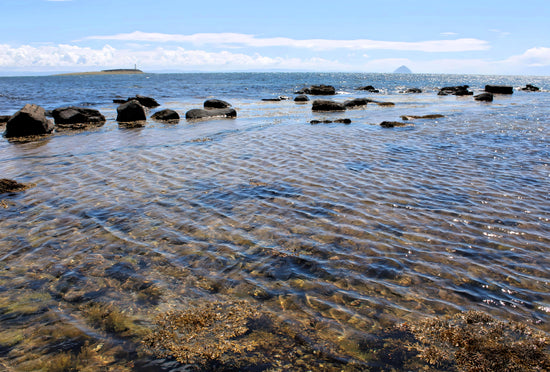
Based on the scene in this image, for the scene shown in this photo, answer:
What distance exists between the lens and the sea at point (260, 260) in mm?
4051

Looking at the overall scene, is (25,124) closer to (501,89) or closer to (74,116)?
(74,116)

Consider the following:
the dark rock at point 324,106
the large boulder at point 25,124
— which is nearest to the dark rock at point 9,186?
the large boulder at point 25,124

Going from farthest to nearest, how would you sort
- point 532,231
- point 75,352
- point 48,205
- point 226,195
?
point 226,195 < point 48,205 < point 532,231 < point 75,352

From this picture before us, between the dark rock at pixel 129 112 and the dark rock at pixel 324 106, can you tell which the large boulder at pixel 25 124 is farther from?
the dark rock at pixel 324 106

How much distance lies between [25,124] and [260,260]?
2042cm

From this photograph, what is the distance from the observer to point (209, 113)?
2777 centimetres

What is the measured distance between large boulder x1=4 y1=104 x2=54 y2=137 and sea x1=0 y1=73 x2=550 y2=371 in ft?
27.3

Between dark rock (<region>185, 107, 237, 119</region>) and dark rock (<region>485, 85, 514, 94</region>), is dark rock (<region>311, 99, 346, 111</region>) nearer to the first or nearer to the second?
dark rock (<region>185, 107, 237, 119</region>)

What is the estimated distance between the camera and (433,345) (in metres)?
4.06

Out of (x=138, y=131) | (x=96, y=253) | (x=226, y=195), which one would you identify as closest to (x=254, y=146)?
(x=226, y=195)

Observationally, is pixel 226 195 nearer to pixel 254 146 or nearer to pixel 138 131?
pixel 254 146

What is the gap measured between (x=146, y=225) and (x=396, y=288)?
549 cm

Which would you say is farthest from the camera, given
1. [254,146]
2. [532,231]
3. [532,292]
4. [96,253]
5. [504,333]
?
[254,146]

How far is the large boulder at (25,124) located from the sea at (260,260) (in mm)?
8307
